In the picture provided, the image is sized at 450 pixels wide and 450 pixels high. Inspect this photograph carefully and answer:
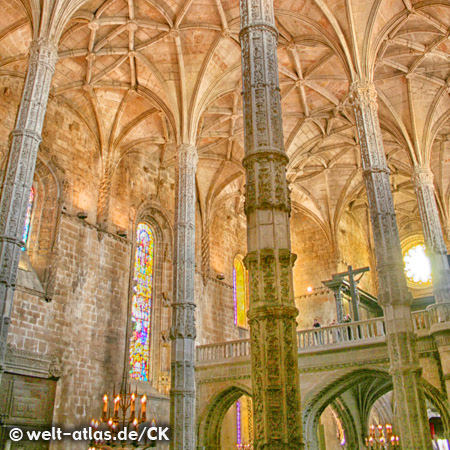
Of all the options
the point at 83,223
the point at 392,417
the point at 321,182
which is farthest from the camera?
the point at 321,182

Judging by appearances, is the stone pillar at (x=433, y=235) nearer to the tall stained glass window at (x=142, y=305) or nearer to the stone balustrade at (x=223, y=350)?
the stone balustrade at (x=223, y=350)

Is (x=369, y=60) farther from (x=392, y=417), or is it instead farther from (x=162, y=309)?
(x=392, y=417)

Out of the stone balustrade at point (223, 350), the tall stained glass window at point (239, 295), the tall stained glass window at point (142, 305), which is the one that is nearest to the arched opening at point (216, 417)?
the stone balustrade at point (223, 350)

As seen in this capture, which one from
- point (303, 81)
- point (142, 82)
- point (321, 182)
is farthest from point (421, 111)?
point (142, 82)

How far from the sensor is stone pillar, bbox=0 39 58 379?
10430 mm

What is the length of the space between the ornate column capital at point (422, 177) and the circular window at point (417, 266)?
11888 mm

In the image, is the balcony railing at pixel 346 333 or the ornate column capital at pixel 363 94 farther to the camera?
the balcony railing at pixel 346 333

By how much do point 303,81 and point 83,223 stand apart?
10.1 meters

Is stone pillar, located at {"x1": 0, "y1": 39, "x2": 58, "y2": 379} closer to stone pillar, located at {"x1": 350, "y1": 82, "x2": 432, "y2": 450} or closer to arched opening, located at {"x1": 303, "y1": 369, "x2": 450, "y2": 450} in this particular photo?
stone pillar, located at {"x1": 350, "y1": 82, "x2": 432, "y2": 450}

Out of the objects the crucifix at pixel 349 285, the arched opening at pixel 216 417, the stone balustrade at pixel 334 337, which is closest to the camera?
the stone balustrade at pixel 334 337

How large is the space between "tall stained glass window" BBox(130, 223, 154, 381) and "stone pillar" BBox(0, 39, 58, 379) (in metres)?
9.28

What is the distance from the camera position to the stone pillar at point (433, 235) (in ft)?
55.0

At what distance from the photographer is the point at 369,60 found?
631 inches

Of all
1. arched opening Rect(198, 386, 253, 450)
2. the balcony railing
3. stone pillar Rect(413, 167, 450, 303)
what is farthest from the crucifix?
arched opening Rect(198, 386, 253, 450)
